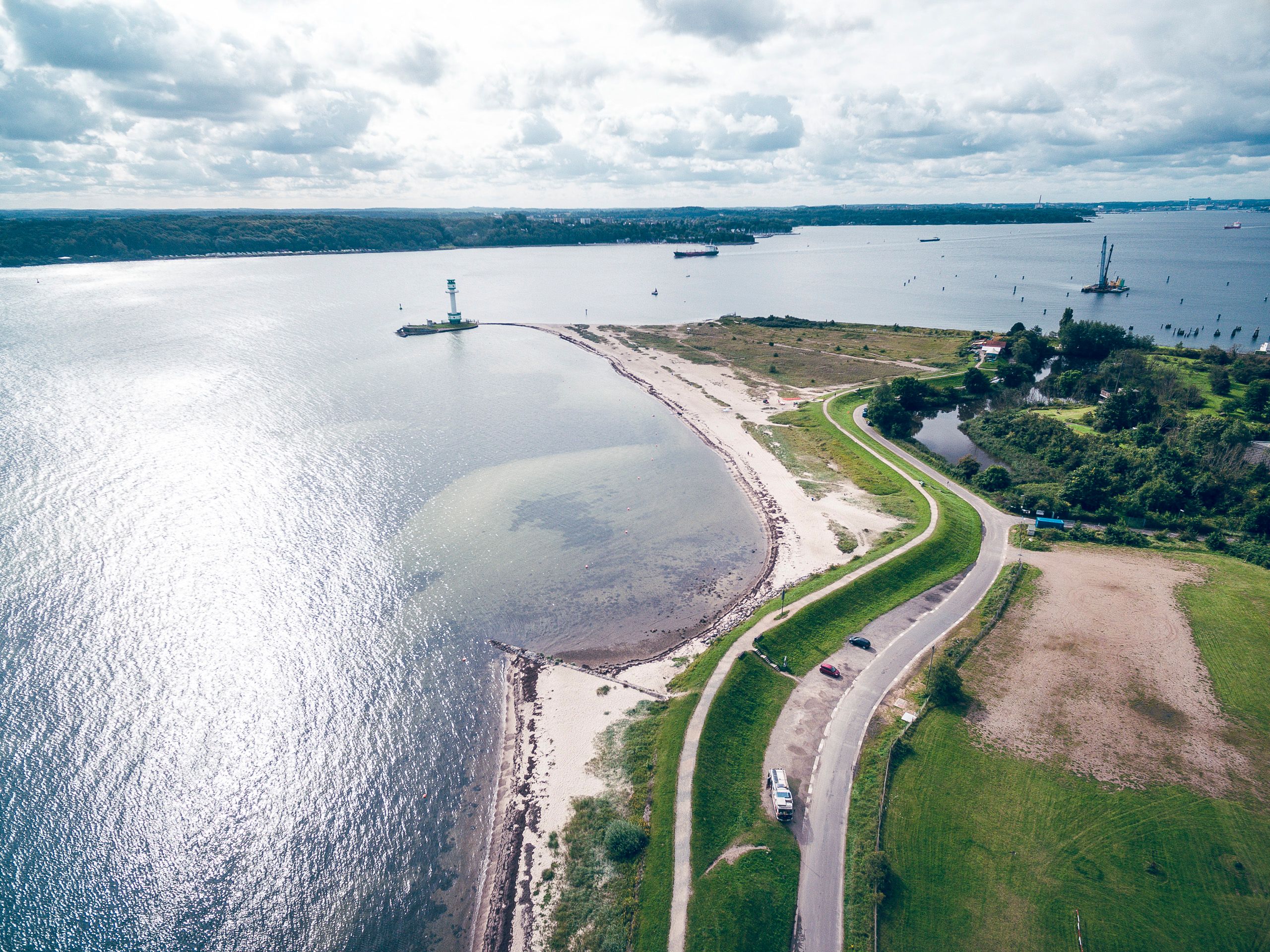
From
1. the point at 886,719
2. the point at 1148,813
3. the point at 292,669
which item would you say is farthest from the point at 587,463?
the point at 1148,813

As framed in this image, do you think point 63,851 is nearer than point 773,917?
No

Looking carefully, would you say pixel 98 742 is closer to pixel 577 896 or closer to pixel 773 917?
pixel 577 896

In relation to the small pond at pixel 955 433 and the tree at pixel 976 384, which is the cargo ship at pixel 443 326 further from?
the tree at pixel 976 384

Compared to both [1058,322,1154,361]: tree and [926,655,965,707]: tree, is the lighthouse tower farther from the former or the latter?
[926,655,965,707]: tree

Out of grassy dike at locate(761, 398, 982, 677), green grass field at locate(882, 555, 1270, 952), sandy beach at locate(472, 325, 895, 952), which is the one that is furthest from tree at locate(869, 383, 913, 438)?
green grass field at locate(882, 555, 1270, 952)

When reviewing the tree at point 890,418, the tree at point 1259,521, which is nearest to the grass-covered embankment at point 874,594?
the tree at point 1259,521

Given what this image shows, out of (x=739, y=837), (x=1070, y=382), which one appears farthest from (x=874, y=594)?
(x=1070, y=382)
